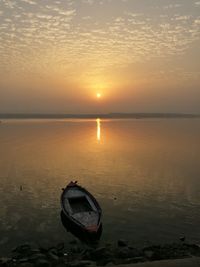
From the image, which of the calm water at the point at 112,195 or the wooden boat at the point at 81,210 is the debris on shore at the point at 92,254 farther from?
the wooden boat at the point at 81,210

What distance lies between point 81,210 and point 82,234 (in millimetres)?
4923

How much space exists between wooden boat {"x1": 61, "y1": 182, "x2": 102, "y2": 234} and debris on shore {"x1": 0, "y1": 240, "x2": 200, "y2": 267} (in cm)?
203

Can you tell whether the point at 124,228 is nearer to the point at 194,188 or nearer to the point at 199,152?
the point at 194,188

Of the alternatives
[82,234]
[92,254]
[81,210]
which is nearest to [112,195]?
[81,210]

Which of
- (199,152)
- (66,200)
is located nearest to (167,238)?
(66,200)

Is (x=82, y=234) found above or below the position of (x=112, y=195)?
below

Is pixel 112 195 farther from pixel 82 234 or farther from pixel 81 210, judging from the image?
pixel 82 234

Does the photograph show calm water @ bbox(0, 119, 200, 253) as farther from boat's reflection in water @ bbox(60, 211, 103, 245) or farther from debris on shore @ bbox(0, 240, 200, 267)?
debris on shore @ bbox(0, 240, 200, 267)

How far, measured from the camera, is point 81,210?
114ft

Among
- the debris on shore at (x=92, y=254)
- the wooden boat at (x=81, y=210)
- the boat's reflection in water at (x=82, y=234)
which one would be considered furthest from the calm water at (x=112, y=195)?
the debris on shore at (x=92, y=254)

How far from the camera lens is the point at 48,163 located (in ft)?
226

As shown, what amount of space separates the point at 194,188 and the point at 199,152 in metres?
40.0

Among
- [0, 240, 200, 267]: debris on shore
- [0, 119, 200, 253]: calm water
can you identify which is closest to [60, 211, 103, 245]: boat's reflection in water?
[0, 119, 200, 253]: calm water

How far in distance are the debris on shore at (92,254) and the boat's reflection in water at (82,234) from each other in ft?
3.82
